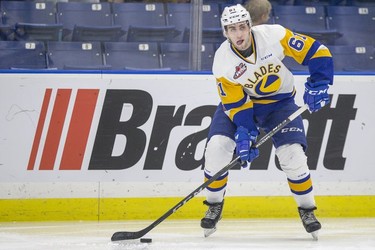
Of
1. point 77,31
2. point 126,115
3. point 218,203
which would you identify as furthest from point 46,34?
point 218,203

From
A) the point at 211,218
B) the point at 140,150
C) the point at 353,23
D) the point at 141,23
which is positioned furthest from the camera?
the point at 353,23

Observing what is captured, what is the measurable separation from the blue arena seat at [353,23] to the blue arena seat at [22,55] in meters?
1.99

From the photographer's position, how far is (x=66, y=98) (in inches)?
237

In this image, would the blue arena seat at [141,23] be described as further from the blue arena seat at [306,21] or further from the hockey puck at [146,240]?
the hockey puck at [146,240]

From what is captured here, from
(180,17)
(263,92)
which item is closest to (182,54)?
(180,17)

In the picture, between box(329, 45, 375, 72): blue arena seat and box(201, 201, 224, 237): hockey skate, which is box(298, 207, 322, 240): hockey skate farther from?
box(329, 45, 375, 72): blue arena seat

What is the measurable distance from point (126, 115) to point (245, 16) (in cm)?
159

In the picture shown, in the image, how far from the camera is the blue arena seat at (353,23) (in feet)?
21.5

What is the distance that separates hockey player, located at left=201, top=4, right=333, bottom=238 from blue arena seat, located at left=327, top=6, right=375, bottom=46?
1683mm

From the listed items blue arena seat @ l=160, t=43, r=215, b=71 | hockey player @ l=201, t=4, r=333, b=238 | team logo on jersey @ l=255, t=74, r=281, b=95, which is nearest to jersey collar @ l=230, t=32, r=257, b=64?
hockey player @ l=201, t=4, r=333, b=238

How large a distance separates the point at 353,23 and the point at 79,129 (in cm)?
204

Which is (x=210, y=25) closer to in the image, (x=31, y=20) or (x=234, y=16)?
(x=31, y=20)

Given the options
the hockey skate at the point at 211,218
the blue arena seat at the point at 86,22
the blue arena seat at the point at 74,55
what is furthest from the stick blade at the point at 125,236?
the blue arena seat at the point at 86,22

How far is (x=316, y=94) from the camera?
4.75 metres
